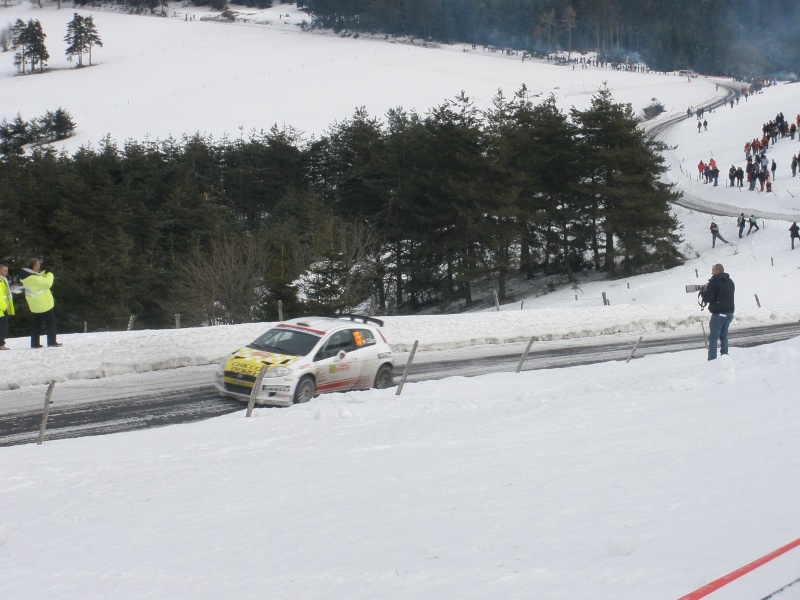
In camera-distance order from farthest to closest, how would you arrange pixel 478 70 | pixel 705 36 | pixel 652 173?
pixel 705 36
pixel 478 70
pixel 652 173

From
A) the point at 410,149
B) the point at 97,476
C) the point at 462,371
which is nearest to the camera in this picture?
the point at 97,476

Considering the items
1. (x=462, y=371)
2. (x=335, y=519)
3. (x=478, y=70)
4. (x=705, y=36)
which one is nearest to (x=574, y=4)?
(x=705, y=36)

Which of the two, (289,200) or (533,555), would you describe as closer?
(533,555)

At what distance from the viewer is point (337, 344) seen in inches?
623

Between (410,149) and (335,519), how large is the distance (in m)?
47.6

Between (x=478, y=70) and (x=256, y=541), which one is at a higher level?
(x=478, y=70)

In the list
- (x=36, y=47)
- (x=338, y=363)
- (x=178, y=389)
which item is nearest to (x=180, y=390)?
(x=178, y=389)

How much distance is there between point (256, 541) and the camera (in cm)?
720

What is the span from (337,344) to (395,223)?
37583mm

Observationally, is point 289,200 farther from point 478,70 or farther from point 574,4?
point 574,4

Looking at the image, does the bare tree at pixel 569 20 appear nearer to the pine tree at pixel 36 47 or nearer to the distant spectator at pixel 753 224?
the pine tree at pixel 36 47

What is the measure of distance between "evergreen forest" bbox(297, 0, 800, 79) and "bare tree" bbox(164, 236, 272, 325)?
139m

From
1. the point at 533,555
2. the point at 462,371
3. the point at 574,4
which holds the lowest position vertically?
the point at 462,371

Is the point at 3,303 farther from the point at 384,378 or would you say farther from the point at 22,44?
the point at 22,44
